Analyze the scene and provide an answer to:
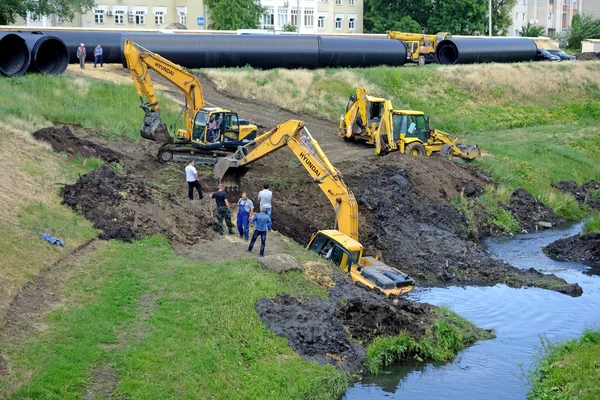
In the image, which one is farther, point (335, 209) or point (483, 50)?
point (483, 50)

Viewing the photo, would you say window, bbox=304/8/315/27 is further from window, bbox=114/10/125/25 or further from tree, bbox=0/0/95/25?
tree, bbox=0/0/95/25

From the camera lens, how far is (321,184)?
25.8m

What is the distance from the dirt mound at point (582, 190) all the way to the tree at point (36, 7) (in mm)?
36389

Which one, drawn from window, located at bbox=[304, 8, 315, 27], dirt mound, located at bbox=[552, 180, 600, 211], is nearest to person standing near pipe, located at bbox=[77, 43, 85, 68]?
dirt mound, located at bbox=[552, 180, 600, 211]

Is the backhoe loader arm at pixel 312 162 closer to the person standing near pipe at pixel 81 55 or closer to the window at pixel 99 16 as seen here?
the person standing near pipe at pixel 81 55

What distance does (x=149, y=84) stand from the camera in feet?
113

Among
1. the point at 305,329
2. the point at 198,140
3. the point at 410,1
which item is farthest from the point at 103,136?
the point at 410,1

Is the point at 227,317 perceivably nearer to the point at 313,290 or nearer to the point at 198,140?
the point at 313,290

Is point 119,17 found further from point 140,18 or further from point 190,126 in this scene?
point 190,126

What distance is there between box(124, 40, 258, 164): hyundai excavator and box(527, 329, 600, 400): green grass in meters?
16.3

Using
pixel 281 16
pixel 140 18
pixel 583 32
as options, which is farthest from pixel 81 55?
pixel 583 32

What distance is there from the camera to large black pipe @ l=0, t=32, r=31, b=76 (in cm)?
3928

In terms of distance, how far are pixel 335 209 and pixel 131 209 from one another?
592 cm

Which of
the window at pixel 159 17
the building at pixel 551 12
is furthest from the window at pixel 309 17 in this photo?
the building at pixel 551 12
